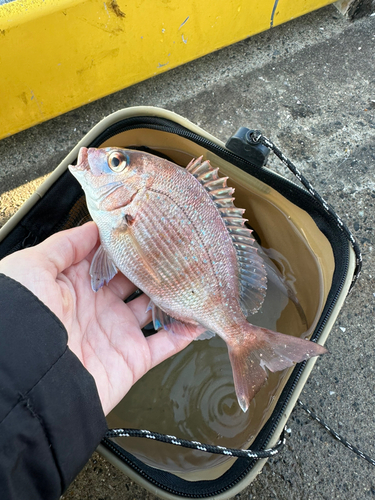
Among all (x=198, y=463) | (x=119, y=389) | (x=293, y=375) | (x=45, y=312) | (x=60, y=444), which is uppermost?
(x=45, y=312)

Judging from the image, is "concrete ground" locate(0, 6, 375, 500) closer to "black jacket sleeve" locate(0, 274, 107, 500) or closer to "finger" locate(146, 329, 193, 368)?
"finger" locate(146, 329, 193, 368)

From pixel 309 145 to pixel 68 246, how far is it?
1.48m

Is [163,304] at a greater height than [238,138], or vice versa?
[238,138]

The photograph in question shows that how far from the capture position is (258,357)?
1.18 m

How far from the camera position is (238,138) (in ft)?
4.02

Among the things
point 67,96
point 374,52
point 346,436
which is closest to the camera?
point 346,436

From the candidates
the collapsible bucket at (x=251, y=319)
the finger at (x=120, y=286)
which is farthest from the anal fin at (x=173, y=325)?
the collapsible bucket at (x=251, y=319)

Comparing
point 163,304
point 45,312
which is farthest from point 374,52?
point 45,312

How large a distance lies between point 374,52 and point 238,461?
7.90 ft

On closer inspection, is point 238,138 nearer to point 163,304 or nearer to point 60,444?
point 163,304

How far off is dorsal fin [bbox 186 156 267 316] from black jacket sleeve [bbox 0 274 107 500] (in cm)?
60

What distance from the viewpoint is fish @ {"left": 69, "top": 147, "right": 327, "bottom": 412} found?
119cm

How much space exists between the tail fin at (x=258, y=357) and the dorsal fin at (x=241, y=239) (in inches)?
→ 4.5

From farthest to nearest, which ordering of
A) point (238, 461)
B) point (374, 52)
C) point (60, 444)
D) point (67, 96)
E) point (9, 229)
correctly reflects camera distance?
1. point (374, 52)
2. point (67, 96)
3. point (9, 229)
4. point (238, 461)
5. point (60, 444)
